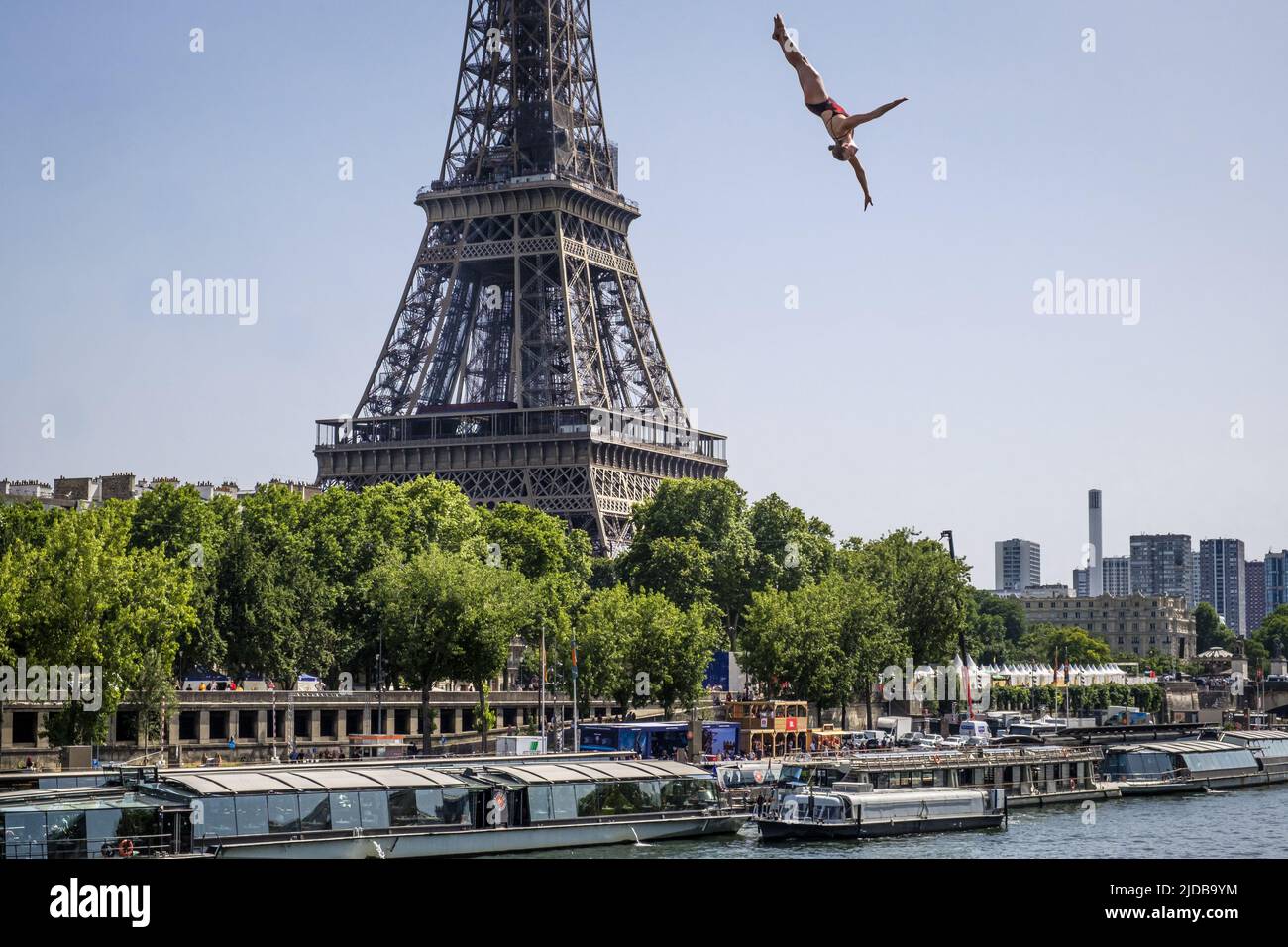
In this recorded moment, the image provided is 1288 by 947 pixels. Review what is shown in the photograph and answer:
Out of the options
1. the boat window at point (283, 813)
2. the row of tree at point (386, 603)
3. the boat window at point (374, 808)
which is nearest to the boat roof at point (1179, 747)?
the row of tree at point (386, 603)

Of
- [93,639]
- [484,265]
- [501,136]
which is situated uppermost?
[501,136]

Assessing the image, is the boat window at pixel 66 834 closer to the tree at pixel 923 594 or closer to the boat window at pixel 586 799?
the boat window at pixel 586 799

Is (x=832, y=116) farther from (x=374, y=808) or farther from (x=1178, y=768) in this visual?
(x=1178, y=768)

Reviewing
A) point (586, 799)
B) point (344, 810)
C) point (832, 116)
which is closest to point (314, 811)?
point (344, 810)

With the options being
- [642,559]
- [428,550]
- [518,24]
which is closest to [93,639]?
[428,550]
